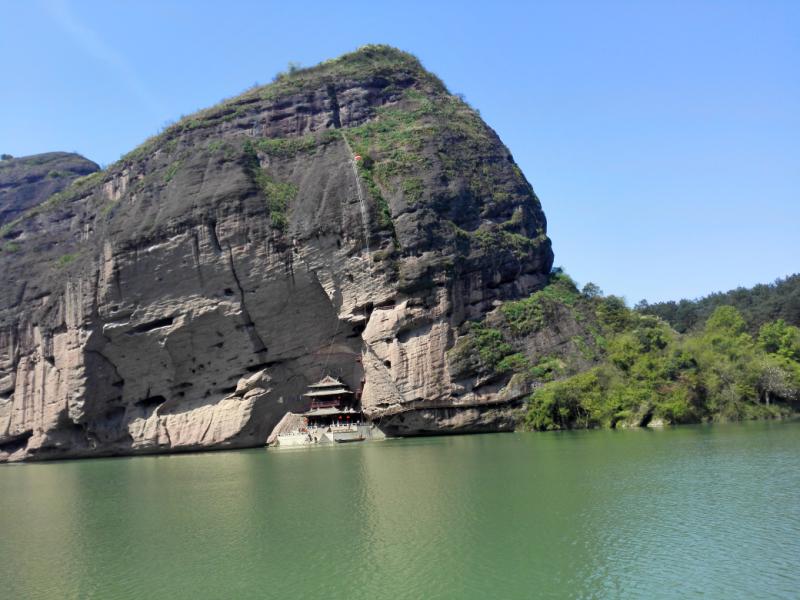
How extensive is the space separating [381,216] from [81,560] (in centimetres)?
3288

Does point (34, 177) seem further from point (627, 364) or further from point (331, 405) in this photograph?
point (627, 364)

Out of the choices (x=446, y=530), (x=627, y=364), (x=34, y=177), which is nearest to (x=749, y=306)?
(x=627, y=364)

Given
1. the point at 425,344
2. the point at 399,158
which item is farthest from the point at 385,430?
the point at 399,158

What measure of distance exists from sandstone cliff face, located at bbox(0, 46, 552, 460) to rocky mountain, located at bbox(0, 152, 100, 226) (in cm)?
2836

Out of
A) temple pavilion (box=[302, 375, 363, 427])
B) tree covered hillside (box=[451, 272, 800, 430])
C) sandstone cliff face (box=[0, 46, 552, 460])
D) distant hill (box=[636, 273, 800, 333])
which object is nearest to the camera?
tree covered hillside (box=[451, 272, 800, 430])

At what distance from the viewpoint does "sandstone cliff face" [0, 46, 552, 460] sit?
140 ft

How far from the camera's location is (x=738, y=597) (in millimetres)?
10359

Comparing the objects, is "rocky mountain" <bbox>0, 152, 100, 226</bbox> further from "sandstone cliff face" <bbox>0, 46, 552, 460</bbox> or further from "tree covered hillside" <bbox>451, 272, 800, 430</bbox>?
"tree covered hillside" <bbox>451, 272, 800, 430</bbox>

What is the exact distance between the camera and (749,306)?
74.6m

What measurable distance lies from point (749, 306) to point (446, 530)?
229 feet

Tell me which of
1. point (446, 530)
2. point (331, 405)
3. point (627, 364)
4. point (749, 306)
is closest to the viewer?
point (446, 530)

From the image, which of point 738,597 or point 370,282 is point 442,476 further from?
point 370,282

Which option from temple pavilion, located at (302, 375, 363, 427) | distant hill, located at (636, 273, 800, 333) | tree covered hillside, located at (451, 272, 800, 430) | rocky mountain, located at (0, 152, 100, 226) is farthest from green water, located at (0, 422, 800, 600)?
rocky mountain, located at (0, 152, 100, 226)

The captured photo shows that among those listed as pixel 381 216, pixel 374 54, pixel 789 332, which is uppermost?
pixel 374 54
